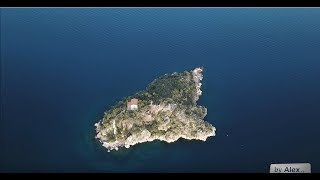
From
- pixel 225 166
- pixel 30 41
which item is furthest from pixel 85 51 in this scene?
pixel 225 166

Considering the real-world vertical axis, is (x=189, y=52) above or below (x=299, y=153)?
above

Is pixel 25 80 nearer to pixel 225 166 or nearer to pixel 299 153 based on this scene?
pixel 225 166
